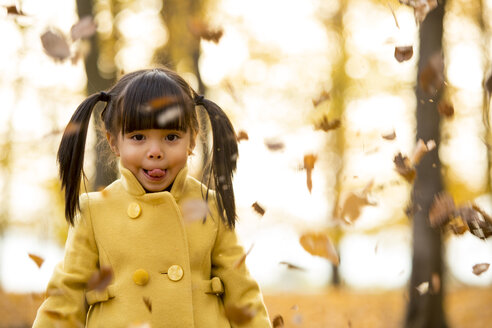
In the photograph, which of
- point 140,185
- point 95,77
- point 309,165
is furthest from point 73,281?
point 95,77

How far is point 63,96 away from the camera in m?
10.1

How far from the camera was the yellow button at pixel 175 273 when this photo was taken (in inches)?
90.5

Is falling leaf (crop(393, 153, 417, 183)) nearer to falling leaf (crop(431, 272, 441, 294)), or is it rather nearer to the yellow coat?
the yellow coat

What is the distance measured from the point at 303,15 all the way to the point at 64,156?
33.2 ft

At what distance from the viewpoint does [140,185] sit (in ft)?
7.80

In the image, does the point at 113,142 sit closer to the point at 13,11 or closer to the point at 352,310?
the point at 13,11

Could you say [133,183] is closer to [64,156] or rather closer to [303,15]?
[64,156]

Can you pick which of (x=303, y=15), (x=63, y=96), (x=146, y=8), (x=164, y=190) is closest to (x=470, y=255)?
(x=303, y=15)

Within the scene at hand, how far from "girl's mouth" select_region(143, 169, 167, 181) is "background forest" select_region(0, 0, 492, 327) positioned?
205 centimetres

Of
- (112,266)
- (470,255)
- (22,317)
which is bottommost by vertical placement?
(470,255)

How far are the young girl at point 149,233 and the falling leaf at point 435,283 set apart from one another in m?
3.28

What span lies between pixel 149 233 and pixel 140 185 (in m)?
0.19

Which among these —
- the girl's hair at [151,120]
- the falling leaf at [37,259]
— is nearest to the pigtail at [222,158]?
the girl's hair at [151,120]

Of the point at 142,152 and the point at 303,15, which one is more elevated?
the point at 142,152
